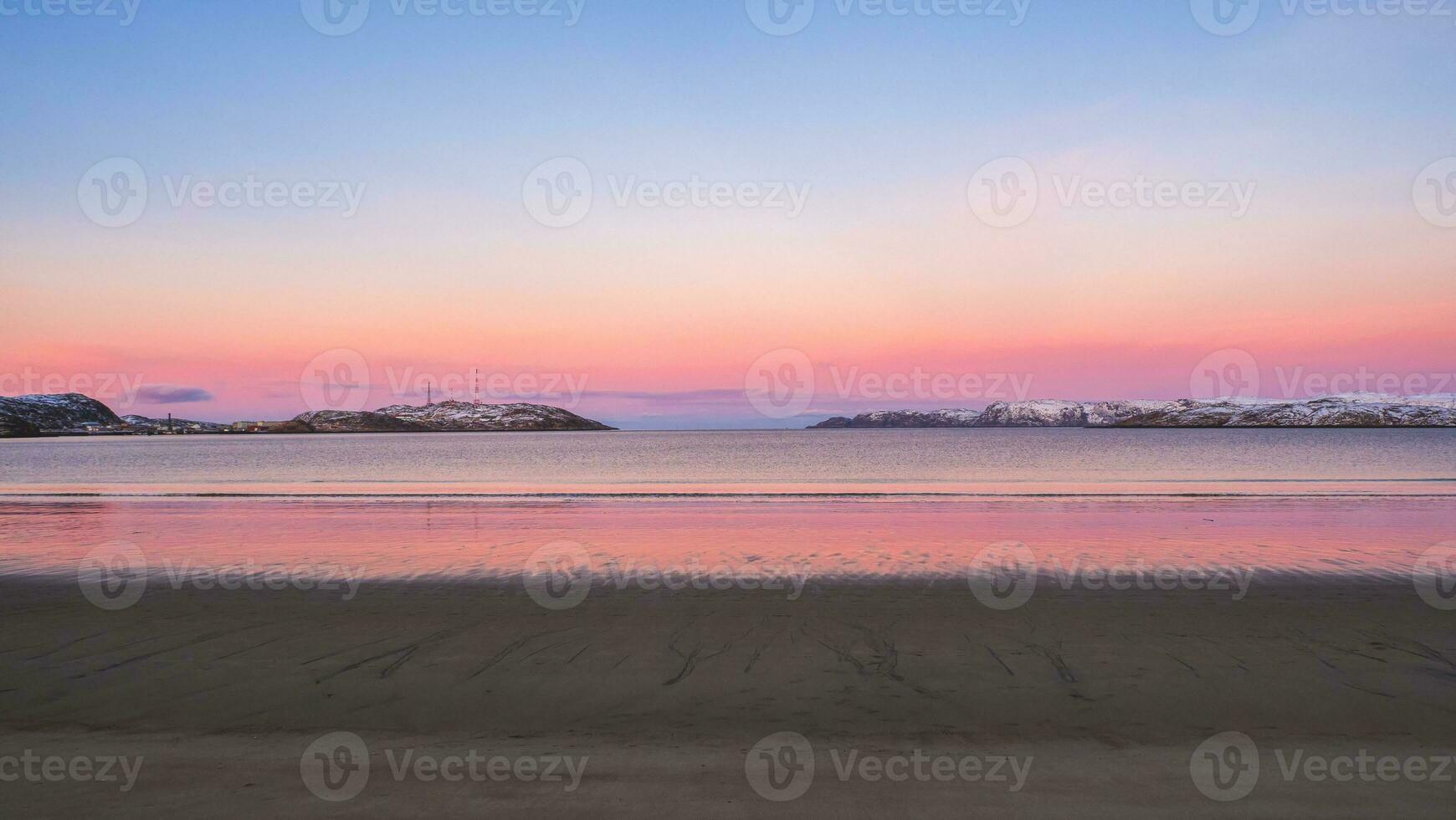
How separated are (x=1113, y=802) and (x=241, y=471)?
6247 cm

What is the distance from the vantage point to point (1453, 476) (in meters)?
43.1

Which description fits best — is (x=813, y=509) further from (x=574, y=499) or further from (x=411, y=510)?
(x=411, y=510)

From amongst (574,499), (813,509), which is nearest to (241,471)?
(574,499)

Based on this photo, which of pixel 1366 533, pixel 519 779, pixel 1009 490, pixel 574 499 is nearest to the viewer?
pixel 519 779

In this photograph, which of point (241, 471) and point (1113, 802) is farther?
point (241, 471)

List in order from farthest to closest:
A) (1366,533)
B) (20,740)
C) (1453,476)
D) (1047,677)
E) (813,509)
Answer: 1. (1453,476)
2. (813,509)
3. (1366,533)
4. (1047,677)
5. (20,740)
